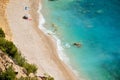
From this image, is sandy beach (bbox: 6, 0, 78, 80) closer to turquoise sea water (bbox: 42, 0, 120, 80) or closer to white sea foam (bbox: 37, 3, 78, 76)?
white sea foam (bbox: 37, 3, 78, 76)

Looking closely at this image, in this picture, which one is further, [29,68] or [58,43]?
[58,43]

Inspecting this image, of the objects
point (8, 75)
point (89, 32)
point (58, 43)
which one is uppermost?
point (8, 75)

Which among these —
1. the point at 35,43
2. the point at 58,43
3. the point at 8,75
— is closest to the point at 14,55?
the point at 8,75

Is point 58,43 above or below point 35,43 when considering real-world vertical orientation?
below

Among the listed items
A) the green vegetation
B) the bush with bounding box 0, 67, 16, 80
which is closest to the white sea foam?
the green vegetation

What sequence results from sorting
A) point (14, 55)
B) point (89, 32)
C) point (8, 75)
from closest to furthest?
point (8, 75) → point (14, 55) → point (89, 32)

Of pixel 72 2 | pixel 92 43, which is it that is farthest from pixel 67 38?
pixel 72 2

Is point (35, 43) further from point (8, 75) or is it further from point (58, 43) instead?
point (8, 75)
